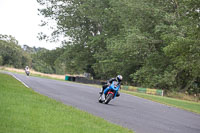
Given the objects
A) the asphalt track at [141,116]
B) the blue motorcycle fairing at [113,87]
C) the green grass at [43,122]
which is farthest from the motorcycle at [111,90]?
→ the green grass at [43,122]

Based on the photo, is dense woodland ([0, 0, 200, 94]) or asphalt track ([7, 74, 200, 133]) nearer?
asphalt track ([7, 74, 200, 133])

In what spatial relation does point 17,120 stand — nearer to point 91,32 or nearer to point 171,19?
point 171,19

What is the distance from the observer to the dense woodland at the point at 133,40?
3497 cm


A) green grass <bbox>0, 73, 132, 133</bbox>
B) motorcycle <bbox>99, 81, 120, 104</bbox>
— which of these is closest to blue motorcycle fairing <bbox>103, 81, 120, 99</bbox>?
motorcycle <bbox>99, 81, 120, 104</bbox>

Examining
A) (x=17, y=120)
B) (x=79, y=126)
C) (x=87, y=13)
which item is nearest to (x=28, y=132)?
(x=17, y=120)

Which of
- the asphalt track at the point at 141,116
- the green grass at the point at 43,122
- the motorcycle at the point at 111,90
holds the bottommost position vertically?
the asphalt track at the point at 141,116

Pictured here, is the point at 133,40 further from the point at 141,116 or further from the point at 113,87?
the point at 141,116

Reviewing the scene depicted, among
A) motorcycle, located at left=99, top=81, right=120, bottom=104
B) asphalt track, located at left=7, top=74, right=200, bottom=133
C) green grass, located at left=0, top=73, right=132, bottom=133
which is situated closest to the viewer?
green grass, located at left=0, top=73, right=132, bottom=133

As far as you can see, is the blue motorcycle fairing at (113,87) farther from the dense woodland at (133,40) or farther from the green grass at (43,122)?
the dense woodland at (133,40)

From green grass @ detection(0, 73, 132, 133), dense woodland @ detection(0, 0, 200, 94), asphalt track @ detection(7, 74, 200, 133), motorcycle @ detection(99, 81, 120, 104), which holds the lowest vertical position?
asphalt track @ detection(7, 74, 200, 133)

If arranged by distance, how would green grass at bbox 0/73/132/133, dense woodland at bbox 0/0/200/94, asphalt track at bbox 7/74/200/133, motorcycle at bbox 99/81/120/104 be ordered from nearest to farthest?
green grass at bbox 0/73/132/133 → asphalt track at bbox 7/74/200/133 → motorcycle at bbox 99/81/120/104 → dense woodland at bbox 0/0/200/94

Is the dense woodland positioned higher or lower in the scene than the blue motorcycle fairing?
higher

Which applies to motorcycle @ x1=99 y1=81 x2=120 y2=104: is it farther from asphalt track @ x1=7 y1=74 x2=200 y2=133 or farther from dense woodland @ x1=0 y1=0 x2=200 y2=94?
dense woodland @ x1=0 y1=0 x2=200 y2=94

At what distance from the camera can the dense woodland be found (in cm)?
3497
